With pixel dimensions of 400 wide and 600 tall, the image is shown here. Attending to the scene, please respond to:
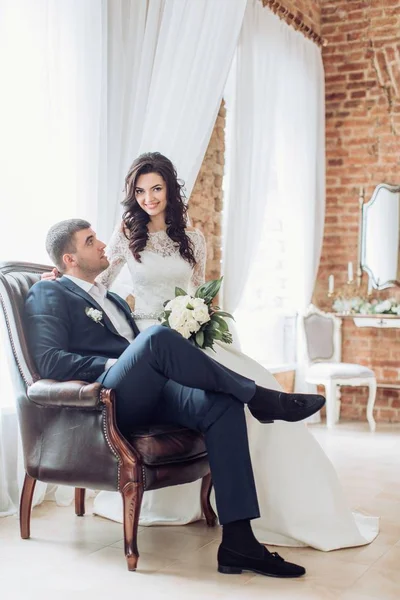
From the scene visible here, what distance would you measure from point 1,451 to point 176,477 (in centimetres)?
103

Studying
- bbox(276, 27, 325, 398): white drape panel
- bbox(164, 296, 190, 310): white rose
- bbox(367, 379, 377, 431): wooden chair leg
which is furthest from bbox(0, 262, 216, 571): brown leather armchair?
bbox(276, 27, 325, 398): white drape panel

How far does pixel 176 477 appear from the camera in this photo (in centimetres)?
→ 305

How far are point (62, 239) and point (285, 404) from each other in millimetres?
1112

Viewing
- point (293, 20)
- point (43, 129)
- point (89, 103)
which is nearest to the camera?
point (43, 129)

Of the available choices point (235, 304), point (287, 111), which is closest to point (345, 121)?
point (287, 111)

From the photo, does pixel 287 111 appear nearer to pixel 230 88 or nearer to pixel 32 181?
pixel 230 88

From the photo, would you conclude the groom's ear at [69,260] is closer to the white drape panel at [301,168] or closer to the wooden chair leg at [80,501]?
the wooden chair leg at [80,501]

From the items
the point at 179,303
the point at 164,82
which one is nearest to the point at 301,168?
the point at 164,82

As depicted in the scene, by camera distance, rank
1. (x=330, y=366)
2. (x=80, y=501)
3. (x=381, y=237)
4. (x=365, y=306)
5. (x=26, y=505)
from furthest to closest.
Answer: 1. (x=381, y=237)
2. (x=365, y=306)
3. (x=330, y=366)
4. (x=80, y=501)
5. (x=26, y=505)

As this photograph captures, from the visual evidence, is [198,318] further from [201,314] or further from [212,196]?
[212,196]

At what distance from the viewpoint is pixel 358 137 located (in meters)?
6.86

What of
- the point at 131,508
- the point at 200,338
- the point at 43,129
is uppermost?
the point at 43,129

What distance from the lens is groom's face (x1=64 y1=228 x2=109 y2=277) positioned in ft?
10.9

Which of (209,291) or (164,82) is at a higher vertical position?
(164,82)
